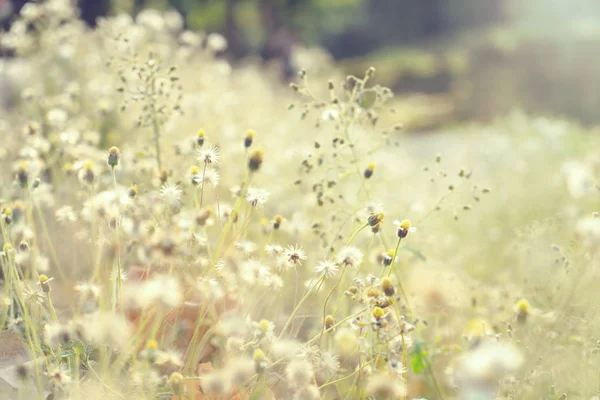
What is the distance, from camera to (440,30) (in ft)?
62.8

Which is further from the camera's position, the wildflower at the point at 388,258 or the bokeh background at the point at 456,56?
the bokeh background at the point at 456,56

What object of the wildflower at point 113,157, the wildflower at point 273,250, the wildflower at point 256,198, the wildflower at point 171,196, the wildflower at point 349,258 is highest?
the wildflower at point 113,157

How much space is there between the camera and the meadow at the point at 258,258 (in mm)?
1170

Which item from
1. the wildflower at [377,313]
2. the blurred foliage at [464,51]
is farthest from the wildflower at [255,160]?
the blurred foliage at [464,51]

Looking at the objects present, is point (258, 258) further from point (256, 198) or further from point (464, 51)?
point (464, 51)

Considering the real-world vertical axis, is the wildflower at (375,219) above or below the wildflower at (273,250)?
above

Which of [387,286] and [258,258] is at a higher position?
[387,286]

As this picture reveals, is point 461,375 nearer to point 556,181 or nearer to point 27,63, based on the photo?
point 556,181

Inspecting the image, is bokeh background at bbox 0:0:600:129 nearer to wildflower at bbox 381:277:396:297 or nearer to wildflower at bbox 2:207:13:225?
wildflower at bbox 2:207:13:225

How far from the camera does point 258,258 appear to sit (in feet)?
6.71

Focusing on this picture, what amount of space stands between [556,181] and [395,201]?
2.95 feet

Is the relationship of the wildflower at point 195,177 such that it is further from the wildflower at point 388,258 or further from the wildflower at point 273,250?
the wildflower at point 388,258

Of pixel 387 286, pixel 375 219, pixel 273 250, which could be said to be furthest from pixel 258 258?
pixel 387 286

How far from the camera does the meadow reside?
1170 millimetres
